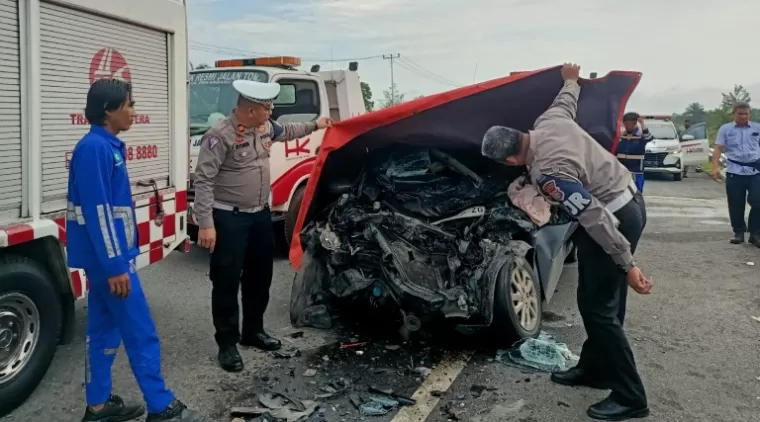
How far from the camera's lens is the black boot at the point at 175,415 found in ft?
10.9

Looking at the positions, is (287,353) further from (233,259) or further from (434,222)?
(434,222)

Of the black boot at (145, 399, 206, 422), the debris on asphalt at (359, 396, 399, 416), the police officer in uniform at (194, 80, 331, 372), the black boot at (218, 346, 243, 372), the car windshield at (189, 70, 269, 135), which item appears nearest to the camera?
the black boot at (145, 399, 206, 422)

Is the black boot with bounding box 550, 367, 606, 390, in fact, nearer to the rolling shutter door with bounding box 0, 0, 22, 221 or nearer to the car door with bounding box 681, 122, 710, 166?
the rolling shutter door with bounding box 0, 0, 22, 221

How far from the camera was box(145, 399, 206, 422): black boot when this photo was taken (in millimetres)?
3322

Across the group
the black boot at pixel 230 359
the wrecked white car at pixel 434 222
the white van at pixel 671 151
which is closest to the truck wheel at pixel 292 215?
the wrecked white car at pixel 434 222

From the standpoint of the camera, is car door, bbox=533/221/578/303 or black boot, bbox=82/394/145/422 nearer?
black boot, bbox=82/394/145/422

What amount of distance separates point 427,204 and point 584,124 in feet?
4.39

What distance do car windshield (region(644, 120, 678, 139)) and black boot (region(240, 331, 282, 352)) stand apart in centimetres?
1668

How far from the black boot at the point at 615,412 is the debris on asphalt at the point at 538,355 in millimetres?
641

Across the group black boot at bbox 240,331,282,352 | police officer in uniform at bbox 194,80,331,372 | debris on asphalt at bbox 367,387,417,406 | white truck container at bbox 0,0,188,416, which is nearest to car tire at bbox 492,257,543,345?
debris on asphalt at bbox 367,387,417,406

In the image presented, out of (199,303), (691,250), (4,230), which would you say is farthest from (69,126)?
(691,250)

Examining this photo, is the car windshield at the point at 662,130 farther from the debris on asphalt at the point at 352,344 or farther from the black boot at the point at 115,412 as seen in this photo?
the black boot at the point at 115,412

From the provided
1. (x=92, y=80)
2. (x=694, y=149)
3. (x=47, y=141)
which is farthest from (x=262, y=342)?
(x=694, y=149)

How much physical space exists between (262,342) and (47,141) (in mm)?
1948
